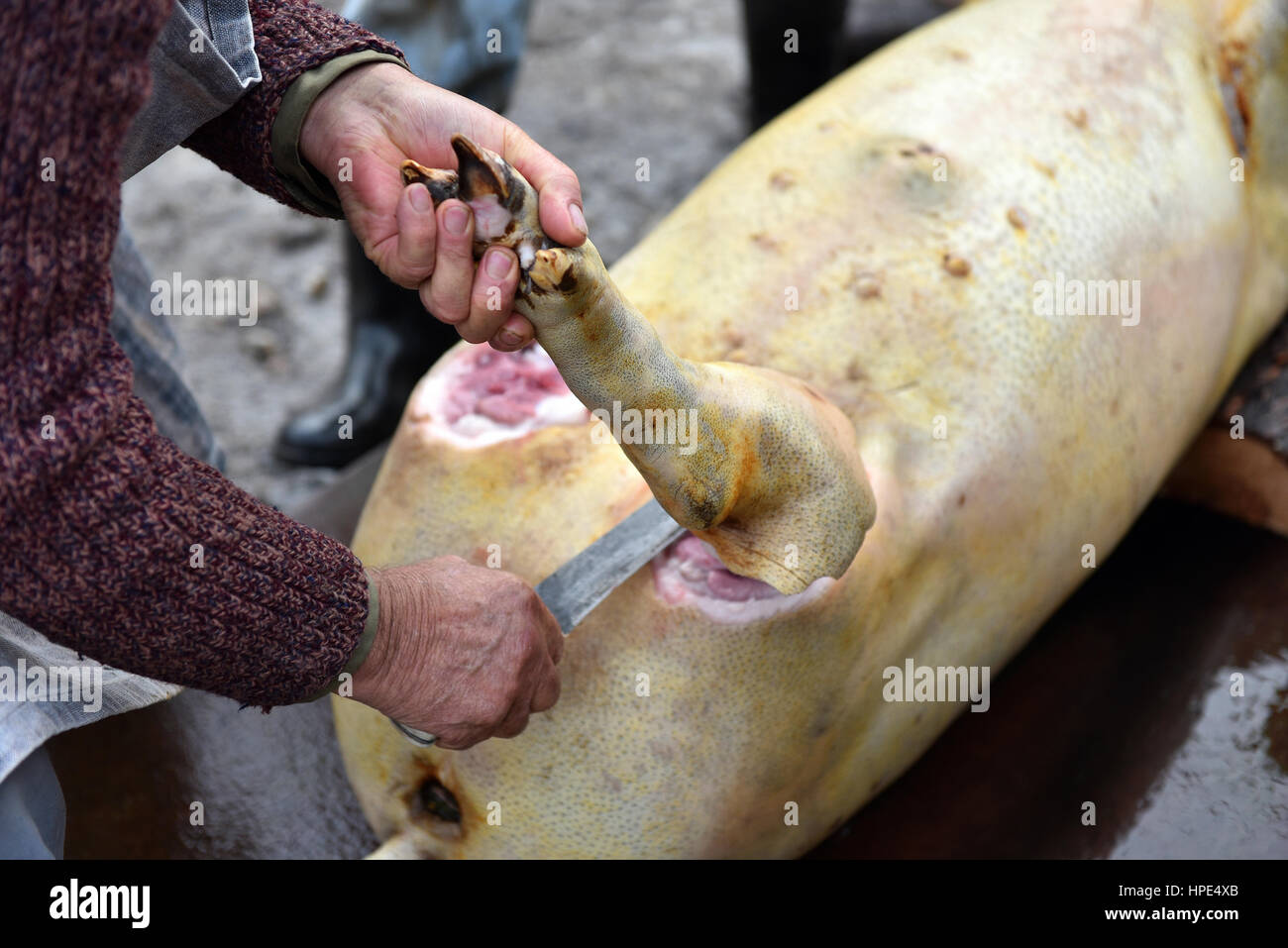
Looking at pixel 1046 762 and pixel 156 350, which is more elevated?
pixel 156 350

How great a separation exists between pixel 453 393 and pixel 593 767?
0.44 m

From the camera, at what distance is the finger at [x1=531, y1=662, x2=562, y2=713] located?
1067 millimetres

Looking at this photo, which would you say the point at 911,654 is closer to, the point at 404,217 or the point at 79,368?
the point at 404,217

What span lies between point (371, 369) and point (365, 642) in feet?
5.08

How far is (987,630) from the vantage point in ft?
4.44

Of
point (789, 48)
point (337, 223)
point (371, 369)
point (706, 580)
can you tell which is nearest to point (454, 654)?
point (706, 580)

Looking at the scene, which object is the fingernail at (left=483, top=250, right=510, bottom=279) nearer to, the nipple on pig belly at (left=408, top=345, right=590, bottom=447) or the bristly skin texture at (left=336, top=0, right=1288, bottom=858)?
the bristly skin texture at (left=336, top=0, right=1288, bottom=858)

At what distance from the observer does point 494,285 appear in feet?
2.77

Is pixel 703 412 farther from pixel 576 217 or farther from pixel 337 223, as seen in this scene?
pixel 337 223

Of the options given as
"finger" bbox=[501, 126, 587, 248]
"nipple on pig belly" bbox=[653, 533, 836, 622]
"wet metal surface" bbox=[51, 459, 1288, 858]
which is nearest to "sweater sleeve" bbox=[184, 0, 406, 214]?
"finger" bbox=[501, 126, 587, 248]

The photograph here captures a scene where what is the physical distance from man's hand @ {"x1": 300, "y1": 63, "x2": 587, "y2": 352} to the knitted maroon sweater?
0.68ft

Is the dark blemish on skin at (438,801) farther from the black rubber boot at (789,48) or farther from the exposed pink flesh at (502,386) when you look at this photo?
the black rubber boot at (789,48)

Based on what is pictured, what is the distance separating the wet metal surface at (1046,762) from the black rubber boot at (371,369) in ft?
Result: 3.09
